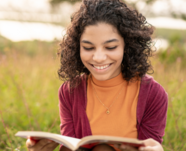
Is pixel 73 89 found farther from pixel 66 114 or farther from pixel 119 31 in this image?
pixel 119 31

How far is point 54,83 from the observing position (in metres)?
3.19

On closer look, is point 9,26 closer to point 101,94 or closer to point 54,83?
point 54,83

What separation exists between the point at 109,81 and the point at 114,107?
0.21 m

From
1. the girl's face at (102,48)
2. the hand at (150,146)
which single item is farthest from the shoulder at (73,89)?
the hand at (150,146)

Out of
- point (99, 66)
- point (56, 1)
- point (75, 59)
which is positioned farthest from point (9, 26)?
point (99, 66)

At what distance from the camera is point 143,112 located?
1611mm

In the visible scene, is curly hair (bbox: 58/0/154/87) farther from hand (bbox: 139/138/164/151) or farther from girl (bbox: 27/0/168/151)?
hand (bbox: 139/138/164/151)

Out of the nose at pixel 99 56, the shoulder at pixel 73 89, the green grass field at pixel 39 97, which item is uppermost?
the nose at pixel 99 56

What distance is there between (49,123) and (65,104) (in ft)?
3.57

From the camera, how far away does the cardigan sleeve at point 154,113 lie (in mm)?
1593

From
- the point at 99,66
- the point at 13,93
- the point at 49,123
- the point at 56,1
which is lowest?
the point at 49,123

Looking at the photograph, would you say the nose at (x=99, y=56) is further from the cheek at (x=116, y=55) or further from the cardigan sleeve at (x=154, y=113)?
the cardigan sleeve at (x=154, y=113)

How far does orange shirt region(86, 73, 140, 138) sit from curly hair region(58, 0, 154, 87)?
0.33 ft

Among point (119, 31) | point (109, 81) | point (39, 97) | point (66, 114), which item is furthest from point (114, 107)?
point (39, 97)
